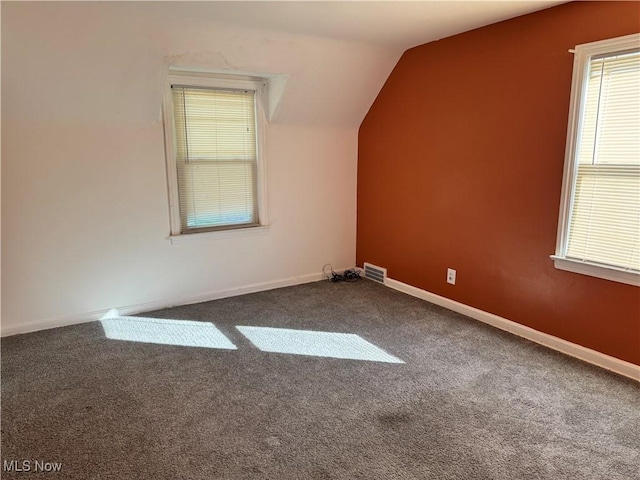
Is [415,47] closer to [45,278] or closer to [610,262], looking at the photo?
[610,262]

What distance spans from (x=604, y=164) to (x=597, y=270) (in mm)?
638

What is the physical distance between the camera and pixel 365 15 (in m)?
2.76

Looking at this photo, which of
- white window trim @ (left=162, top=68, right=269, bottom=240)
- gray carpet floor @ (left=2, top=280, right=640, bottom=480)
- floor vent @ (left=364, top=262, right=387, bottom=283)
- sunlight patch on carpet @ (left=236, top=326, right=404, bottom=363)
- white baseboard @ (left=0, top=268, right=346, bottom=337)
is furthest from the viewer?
floor vent @ (left=364, top=262, right=387, bottom=283)

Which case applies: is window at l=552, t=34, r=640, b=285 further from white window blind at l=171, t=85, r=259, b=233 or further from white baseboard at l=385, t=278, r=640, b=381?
white window blind at l=171, t=85, r=259, b=233

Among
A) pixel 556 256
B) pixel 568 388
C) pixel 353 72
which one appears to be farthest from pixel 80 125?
pixel 568 388

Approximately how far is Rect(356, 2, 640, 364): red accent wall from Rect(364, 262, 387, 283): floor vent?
109mm

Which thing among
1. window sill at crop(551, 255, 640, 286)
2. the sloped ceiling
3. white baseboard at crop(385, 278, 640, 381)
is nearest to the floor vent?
white baseboard at crop(385, 278, 640, 381)

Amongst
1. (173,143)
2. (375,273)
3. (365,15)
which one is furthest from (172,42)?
(375,273)

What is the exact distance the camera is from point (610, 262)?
8.46 feet

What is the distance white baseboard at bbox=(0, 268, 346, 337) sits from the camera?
316 cm

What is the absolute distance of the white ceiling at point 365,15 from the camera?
101 inches

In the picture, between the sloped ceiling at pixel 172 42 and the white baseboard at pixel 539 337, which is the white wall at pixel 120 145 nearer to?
the sloped ceiling at pixel 172 42

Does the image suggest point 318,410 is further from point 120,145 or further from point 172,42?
point 172,42

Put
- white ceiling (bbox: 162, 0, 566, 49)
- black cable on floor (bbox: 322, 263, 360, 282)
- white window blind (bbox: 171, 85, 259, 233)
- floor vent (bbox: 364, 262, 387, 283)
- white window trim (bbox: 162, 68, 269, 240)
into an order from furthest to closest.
Answer: black cable on floor (bbox: 322, 263, 360, 282) < floor vent (bbox: 364, 262, 387, 283) < white window blind (bbox: 171, 85, 259, 233) < white window trim (bbox: 162, 68, 269, 240) < white ceiling (bbox: 162, 0, 566, 49)
